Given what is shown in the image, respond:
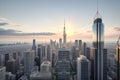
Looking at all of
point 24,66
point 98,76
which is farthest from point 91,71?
point 24,66

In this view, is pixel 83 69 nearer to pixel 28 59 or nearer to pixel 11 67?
pixel 28 59

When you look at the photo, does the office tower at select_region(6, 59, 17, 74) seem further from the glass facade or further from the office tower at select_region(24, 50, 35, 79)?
the glass facade

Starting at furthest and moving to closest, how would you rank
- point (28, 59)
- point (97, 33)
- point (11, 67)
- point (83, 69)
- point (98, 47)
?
point (28, 59)
point (97, 33)
point (98, 47)
point (83, 69)
point (11, 67)

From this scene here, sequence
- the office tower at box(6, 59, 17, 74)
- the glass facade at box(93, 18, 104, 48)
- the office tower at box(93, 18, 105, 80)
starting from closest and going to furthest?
the office tower at box(6, 59, 17, 74) → the office tower at box(93, 18, 105, 80) → the glass facade at box(93, 18, 104, 48)

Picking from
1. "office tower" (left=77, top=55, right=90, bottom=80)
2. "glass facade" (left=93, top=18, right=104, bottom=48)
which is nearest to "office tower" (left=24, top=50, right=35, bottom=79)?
"office tower" (left=77, top=55, right=90, bottom=80)

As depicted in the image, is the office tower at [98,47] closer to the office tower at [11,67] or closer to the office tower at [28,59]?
the office tower at [28,59]

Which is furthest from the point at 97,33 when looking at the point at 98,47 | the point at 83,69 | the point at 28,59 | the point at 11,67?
the point at 11,67

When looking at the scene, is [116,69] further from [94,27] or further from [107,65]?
[94,27]

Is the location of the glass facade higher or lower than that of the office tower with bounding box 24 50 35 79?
higher

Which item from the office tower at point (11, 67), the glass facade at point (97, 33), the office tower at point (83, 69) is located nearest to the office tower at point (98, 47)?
the glass facade at point (97, 33)
